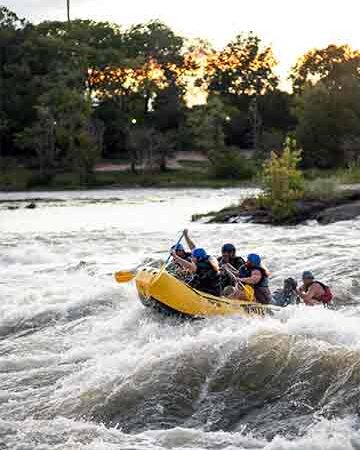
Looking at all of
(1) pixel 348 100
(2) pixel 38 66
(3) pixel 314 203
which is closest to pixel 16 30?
(2) pixel 38 66

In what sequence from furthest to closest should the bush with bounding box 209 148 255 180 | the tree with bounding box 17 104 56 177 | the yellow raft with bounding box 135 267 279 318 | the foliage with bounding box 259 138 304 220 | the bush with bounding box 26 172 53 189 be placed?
the tree with bounding box 17 104 56 177 → the bush with bounding box 209 148 255 180 → the bush with bounding box 26 172 53 189 → the foliage with bounding box 259 138 304 220 → the yellow raft with bounding box 135 267 279 318

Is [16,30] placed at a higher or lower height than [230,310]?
higher

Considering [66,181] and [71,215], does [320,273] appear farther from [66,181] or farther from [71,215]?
[66,181]

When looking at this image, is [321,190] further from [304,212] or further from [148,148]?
[148,148]

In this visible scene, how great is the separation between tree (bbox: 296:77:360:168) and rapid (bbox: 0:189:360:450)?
3964 cm

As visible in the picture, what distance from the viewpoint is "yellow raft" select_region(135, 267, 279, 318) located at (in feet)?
38.4

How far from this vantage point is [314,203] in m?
28.4

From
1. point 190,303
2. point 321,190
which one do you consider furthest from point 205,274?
point 321,190

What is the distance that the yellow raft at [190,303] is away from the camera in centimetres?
1171

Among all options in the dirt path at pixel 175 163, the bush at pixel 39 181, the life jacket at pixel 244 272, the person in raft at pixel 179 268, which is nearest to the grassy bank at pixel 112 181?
the bush at pixel 39 181

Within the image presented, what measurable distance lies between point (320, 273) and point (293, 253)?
3055mm

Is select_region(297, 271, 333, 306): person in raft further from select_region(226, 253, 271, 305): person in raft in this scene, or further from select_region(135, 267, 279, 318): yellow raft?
select_region(135, 267, 279, 318): yellow raft

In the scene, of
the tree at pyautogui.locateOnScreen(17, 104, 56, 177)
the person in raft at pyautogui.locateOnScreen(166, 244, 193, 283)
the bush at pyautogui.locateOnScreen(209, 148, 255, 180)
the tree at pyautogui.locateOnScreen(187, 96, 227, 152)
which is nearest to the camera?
the person in raft at pyautogui.locateOnScreen(166, 244, 193, 283)

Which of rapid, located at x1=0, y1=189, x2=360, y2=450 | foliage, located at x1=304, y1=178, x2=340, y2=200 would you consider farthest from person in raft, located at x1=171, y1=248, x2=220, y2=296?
foliage, located at x1=304, y1=178, x2=340, y2=200
